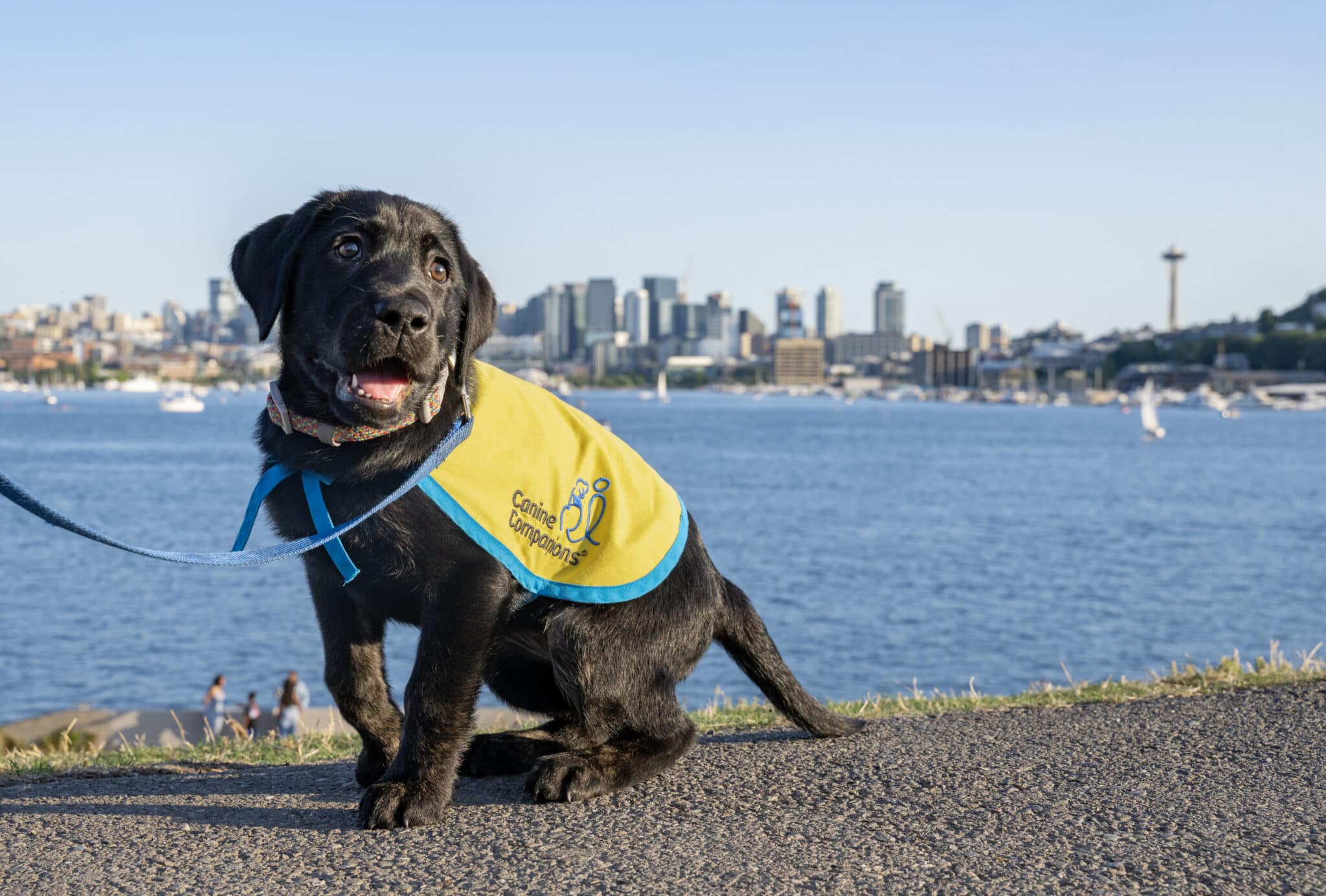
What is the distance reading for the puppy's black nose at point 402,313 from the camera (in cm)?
386

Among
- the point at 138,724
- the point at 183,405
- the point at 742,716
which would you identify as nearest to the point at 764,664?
the point at 742,716

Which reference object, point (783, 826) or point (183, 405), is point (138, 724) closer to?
point (783, 826)

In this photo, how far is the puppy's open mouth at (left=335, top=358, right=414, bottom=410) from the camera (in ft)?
12.9

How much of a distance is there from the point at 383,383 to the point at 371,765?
4.96 ft

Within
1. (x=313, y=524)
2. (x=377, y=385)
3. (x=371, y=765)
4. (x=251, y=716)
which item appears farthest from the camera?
(x=251, y=716)

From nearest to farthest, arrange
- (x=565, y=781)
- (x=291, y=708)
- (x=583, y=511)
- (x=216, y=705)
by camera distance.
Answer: (x=565, y=781)
(x=583, y=511)
(x=291, y=708)
(x=216, y=705)

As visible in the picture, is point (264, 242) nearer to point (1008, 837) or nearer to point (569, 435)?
point (569, 435)

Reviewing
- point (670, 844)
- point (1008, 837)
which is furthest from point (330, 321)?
point (1008, 837)

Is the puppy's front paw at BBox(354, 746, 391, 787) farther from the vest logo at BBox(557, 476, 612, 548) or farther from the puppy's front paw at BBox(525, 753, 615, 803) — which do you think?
the vest logo at BBox(557, 476, 612, 548)

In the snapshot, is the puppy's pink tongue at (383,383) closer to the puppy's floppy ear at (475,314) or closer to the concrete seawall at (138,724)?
the puppy's floppy ear at (475,314)

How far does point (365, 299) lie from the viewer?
3.95 metres

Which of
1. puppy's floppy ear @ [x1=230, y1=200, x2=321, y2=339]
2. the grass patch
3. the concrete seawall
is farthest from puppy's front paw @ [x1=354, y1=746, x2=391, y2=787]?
the concrete seawall

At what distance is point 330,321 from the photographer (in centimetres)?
406

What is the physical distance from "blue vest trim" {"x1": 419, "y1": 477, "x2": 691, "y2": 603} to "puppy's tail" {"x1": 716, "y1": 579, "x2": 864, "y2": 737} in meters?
0.38
